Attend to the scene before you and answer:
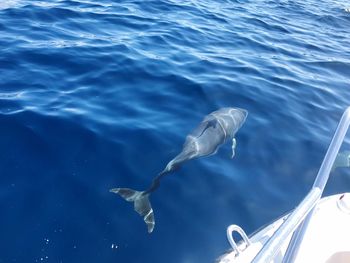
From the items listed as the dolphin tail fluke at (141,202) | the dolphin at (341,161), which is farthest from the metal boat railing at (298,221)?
the dolphin at (341,161)

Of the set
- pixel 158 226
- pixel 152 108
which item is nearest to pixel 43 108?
pixel 152 108

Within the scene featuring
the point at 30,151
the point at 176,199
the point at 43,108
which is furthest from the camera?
the point at 43,108

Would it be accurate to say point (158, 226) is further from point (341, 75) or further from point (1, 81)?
point (341, 75)

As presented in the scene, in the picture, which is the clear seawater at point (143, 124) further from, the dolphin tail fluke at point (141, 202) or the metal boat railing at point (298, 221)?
the metal boat railing at point (298, 221)

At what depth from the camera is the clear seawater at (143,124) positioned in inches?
193

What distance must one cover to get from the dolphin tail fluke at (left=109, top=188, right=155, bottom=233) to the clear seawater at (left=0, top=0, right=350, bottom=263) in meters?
0.11

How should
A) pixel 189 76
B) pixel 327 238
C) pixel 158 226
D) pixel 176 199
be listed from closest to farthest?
pixel 327 238
pixel 158 226
pixel 176 199
pixel 189 76

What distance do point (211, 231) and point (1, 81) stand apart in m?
5.21

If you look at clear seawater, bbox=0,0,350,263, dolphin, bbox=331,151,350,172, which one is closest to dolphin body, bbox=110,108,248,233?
clear seawater, bbox=0,0,350,263

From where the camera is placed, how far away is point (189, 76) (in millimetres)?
9102

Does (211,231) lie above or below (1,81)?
below

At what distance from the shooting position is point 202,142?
6664mm

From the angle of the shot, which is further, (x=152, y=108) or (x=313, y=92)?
(x=313, y=92)

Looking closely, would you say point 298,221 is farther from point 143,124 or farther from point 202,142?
point 143,124
